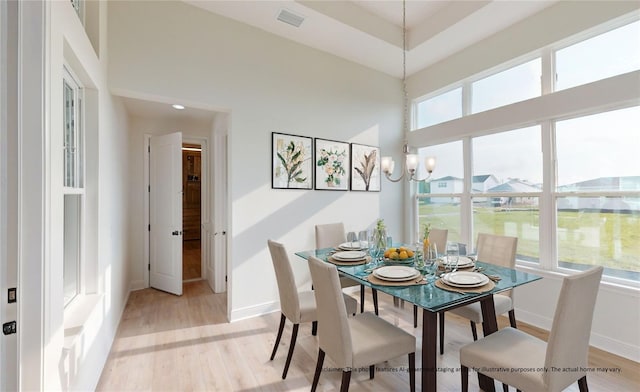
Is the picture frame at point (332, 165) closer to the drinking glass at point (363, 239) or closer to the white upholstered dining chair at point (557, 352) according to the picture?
the drinking glass at point (363, 239)

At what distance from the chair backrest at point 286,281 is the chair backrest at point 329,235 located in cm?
110

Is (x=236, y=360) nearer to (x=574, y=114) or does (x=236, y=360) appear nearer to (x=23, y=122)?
(x=23, y=122)

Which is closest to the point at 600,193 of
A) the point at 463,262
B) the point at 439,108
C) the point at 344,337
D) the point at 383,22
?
the point at 463,262

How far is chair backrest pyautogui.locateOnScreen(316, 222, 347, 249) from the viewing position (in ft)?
10.9

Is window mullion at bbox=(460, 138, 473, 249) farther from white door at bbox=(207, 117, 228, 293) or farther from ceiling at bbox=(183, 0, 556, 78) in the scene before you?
white door at bbox=(207, 117, 228, 293)

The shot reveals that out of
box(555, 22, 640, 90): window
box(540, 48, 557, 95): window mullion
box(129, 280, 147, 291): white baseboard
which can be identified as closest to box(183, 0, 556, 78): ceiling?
box(540, 48, 557, 95): window mullion

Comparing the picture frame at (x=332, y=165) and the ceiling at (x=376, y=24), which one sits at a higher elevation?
the ceiling at (x=376, y=24)

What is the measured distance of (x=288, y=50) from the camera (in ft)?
11.5

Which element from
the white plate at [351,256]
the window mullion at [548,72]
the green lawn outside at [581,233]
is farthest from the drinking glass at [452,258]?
the window mullion at [548,72]

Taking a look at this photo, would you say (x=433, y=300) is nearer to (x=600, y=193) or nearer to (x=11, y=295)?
(x=11, y=295)

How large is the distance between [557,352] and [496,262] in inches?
51.2

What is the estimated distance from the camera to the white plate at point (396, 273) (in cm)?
189

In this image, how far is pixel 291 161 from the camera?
3.48 meters

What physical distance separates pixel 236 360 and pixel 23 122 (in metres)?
2.14
